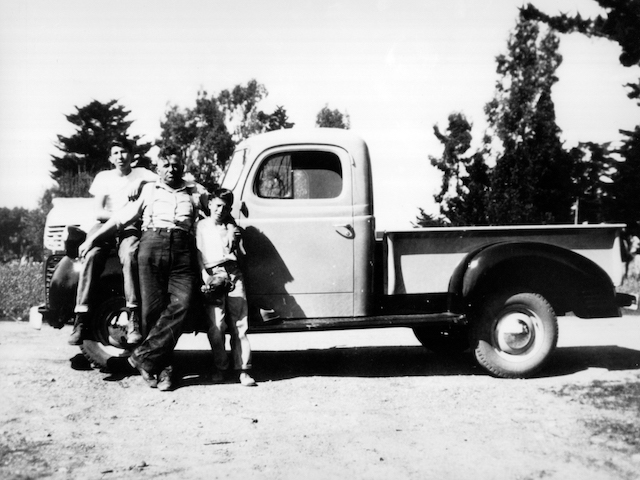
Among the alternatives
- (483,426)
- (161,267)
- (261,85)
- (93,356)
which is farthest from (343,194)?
(261,85)

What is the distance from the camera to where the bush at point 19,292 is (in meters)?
10.0

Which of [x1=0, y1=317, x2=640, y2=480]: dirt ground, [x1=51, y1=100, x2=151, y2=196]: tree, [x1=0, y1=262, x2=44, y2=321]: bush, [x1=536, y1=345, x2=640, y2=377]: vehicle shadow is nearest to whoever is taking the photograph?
[x1=0, y1=317, x2=640, y2=480]: dirt ground

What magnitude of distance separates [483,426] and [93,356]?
3314 mm

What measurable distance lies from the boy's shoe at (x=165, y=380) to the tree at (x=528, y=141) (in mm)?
17873

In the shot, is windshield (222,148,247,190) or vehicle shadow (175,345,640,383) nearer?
windshield (222,148,247,190)

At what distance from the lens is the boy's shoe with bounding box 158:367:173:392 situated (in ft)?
16.0

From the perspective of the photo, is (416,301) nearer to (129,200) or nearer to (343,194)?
(343,194)

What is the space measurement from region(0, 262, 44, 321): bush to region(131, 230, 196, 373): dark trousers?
5.75m

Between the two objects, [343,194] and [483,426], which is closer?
[483,426]

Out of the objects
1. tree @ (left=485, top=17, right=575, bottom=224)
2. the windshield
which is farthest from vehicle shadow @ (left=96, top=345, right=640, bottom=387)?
tree @ (left=485, top=17, right=575, bottom=224)

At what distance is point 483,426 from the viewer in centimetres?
395

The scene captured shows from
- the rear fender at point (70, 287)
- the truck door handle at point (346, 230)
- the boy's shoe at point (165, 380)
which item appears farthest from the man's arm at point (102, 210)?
the truck door handle at point (346, 230)

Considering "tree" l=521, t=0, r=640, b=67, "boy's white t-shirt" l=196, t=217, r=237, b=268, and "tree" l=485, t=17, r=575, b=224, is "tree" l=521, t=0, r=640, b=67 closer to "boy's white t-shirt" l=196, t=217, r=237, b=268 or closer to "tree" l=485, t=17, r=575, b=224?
"tree" l=485, t=17, r=575, b=224

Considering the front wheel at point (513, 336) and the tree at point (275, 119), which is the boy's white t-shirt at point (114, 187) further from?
the tree at point (275, 119)
